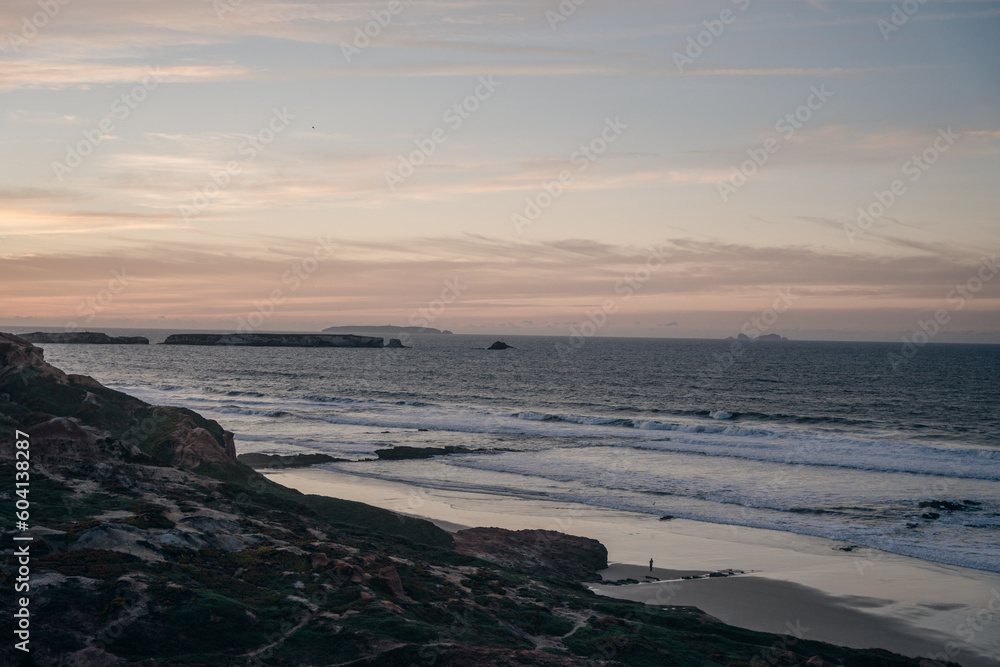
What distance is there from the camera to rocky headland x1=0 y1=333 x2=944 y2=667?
9438 millimetres

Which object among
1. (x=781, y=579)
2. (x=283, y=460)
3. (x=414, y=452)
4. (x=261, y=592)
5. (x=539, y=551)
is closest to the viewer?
(x=261, y=592)

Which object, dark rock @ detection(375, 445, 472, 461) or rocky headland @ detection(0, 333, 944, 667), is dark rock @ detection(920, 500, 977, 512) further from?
dark rock @ detection(375, 445, 472, 461)

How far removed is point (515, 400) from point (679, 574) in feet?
180

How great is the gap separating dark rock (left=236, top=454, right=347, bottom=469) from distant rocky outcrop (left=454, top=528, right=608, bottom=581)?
62.4ft

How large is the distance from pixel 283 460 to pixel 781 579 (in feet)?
86.0

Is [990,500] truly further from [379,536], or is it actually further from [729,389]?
[729,389]

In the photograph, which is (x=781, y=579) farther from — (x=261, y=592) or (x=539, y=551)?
(x=261, y=592)

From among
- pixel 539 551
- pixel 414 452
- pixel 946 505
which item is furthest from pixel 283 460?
pixel 946 505

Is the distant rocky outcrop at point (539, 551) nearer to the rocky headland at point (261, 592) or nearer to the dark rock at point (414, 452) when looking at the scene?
the rocky headland at point (261, 592)

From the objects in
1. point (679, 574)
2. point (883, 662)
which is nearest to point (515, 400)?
point (679, 574)

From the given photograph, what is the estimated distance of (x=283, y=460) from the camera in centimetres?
3834

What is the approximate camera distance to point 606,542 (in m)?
24.2

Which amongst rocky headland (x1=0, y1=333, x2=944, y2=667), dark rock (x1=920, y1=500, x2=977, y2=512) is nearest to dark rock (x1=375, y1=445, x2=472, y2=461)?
rocky headland (x1=0, y1=333, x2=944, y2=667)

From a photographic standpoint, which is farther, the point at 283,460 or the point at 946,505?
the point at 283,460
